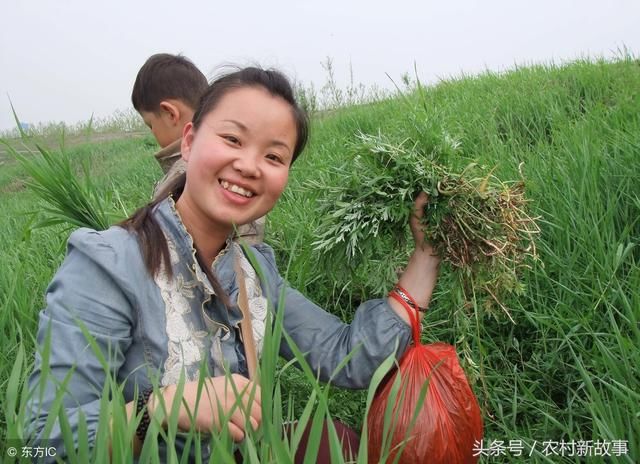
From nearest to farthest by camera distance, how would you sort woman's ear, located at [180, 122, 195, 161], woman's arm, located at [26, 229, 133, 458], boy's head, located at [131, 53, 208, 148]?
woman's arm, located at [26, 229, 133, 458] → woman's ear, located at [180, 122, 195, 161] → boy's head, located at [131, 53, 208, 148]

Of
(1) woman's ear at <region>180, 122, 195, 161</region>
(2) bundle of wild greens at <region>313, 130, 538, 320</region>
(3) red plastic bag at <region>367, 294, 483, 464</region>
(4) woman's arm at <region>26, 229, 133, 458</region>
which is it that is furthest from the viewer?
(1) woman's ear at <region>180, 122, 195, 161</region>

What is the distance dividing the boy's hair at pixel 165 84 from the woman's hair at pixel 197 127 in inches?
49.3

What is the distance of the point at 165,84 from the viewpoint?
2.68 meters

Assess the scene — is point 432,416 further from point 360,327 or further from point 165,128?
point 165,128

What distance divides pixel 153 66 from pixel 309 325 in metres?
1.83

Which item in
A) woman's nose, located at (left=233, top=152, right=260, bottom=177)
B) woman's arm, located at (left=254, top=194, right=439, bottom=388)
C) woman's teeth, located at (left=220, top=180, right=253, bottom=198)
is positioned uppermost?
woman's nose, located at (left=233, top=152, right=260, bottom=177)

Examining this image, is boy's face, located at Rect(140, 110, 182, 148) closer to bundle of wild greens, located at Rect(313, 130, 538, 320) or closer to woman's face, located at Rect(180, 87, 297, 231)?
woman's face, located at Rect(180, 87, 297, 231)

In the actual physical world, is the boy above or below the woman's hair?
above

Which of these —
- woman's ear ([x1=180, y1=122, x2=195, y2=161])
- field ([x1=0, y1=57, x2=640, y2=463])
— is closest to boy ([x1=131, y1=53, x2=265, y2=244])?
field ([x1=0, y1=57, x2=640, y2=463])

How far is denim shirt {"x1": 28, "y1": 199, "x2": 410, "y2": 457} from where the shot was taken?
105 centimetres

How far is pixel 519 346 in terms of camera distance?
1.72 m

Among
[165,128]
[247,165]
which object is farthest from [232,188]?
[165,128]

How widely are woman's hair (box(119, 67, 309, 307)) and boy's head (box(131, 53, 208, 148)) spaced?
1227mm

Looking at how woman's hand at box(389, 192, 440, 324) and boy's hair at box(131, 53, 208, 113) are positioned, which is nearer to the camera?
woman's hand at box(389, 192, 440, 324)
